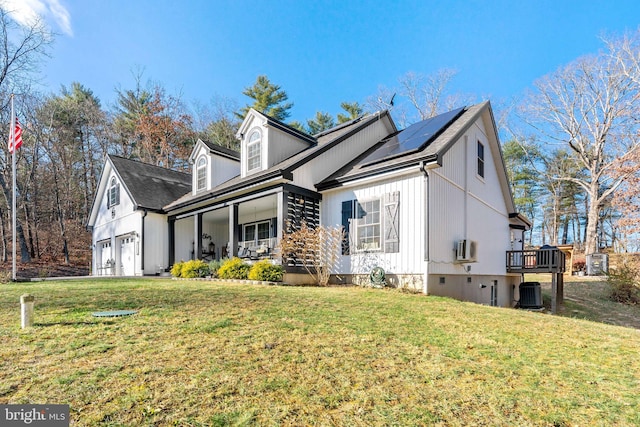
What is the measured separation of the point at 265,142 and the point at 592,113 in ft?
83.0

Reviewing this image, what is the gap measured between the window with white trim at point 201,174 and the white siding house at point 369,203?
0.19ft

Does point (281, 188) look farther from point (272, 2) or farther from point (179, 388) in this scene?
point (272, 2)

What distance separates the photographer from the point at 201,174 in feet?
51.3

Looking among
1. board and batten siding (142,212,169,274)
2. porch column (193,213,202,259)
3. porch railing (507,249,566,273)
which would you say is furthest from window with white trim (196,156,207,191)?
porch railing (507,249,566,273)

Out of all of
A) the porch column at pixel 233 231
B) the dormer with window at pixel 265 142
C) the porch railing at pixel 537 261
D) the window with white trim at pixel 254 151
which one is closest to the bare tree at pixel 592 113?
the porch railing at pixel 537 261

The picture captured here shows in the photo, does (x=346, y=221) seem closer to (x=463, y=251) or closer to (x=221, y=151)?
(x=463, y=251)

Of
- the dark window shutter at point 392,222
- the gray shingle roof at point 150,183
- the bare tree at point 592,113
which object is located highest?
the bare tree at point 592,113

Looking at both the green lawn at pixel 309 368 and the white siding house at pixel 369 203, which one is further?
the white siding house at pixel 369 203

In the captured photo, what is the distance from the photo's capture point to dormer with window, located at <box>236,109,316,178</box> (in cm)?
1260

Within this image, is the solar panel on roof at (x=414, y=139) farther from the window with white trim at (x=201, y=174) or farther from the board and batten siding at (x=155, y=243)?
the board and batten siding at (x=155, y=243)

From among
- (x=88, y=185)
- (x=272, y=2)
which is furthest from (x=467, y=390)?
(x=88, y=185)

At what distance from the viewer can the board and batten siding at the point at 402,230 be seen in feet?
30.7

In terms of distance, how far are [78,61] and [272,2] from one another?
10.8 m

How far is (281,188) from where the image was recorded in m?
10.9
